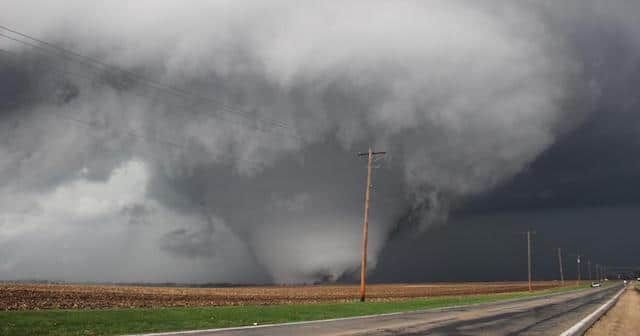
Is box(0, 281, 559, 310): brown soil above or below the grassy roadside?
below

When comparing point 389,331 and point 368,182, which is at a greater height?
point 368,182

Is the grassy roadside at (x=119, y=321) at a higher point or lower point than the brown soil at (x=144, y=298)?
higher

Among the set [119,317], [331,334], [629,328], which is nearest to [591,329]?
[629,328]

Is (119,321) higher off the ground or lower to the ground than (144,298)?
higher

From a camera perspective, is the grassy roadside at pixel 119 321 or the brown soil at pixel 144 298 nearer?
the grassy roadside at pixel 119 321

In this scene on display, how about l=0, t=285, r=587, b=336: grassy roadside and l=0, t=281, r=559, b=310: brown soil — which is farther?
l=0, t=281, r=559, b=310: brown soil

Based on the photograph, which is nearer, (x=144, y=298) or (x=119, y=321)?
(x=119, y=321)

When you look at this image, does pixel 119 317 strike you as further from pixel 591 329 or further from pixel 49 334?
pixel 591 329

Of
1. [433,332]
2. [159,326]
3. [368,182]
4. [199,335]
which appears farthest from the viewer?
[368,182]

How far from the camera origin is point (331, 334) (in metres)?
17.0

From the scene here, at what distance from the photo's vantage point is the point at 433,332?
18062 millimetres

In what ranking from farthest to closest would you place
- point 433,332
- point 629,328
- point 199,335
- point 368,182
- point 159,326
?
1. point 368,182
2. point 629,328
3. point 159,326
4. point 433,332
5. point 199,335

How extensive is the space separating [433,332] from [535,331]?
4755 mm

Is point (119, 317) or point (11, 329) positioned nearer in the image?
point (11, 329)
